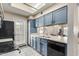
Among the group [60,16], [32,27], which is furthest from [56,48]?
[32,27]

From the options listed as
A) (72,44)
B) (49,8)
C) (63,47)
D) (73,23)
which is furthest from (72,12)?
(49,8)

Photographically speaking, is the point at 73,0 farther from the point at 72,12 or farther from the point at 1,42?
the point at 1,42

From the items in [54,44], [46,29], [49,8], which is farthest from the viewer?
[46,29]

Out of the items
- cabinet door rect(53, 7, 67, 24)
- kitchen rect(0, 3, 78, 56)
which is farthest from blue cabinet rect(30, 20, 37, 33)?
cabinet door rect(53, 7, 67, 24)

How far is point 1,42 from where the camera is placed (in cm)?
241

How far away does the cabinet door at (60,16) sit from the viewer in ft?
7.41

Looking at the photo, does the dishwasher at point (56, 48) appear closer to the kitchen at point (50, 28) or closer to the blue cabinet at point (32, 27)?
the kitchen at point (50, 28)

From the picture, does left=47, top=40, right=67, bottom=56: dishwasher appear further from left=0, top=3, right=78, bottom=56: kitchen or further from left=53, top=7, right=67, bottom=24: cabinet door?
left=53, top=7, right=67, bottom=24: cabinet door

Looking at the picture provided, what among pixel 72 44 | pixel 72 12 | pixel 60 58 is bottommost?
pixel 60 58

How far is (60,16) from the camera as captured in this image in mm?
2438

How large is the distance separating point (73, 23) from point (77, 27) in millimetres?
54

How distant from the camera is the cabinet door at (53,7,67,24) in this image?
2.26 meters

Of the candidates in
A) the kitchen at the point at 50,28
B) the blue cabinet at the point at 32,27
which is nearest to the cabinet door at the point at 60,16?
the kitchen at the point at 50,28

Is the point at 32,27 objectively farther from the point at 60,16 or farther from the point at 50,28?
the point at 60,16
